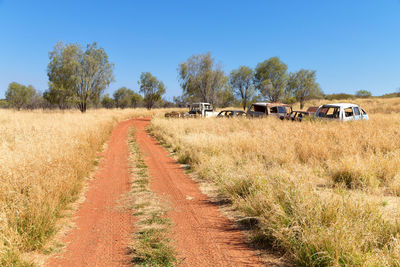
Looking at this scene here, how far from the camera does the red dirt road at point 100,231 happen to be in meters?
3.00

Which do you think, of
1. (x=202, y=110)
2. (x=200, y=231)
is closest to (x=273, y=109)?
(x=202, y=110)

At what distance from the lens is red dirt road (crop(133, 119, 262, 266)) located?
9.90ft

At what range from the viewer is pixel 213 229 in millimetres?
3826

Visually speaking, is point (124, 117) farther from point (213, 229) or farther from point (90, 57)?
point (213, 229)

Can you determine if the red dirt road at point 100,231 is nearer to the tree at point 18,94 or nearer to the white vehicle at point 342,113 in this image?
the white vehicle at point 342,113

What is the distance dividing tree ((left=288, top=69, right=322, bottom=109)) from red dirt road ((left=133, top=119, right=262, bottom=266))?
45586 millimetres

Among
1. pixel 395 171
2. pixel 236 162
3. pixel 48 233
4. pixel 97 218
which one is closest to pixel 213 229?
pixel 97 218

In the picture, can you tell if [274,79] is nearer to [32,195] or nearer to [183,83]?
[183,83]

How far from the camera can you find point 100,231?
12.3 feet

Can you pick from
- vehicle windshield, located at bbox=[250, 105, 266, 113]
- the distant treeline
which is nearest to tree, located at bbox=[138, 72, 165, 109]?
the distant treeline

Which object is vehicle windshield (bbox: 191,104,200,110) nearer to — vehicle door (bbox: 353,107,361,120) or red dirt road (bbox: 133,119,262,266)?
vehicle door (bbox: 353,107,361,120)

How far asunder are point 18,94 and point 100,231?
6815 centimetres

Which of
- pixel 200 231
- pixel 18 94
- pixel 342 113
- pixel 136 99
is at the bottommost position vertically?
pixel 200 231

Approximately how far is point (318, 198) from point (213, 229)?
1786mm
